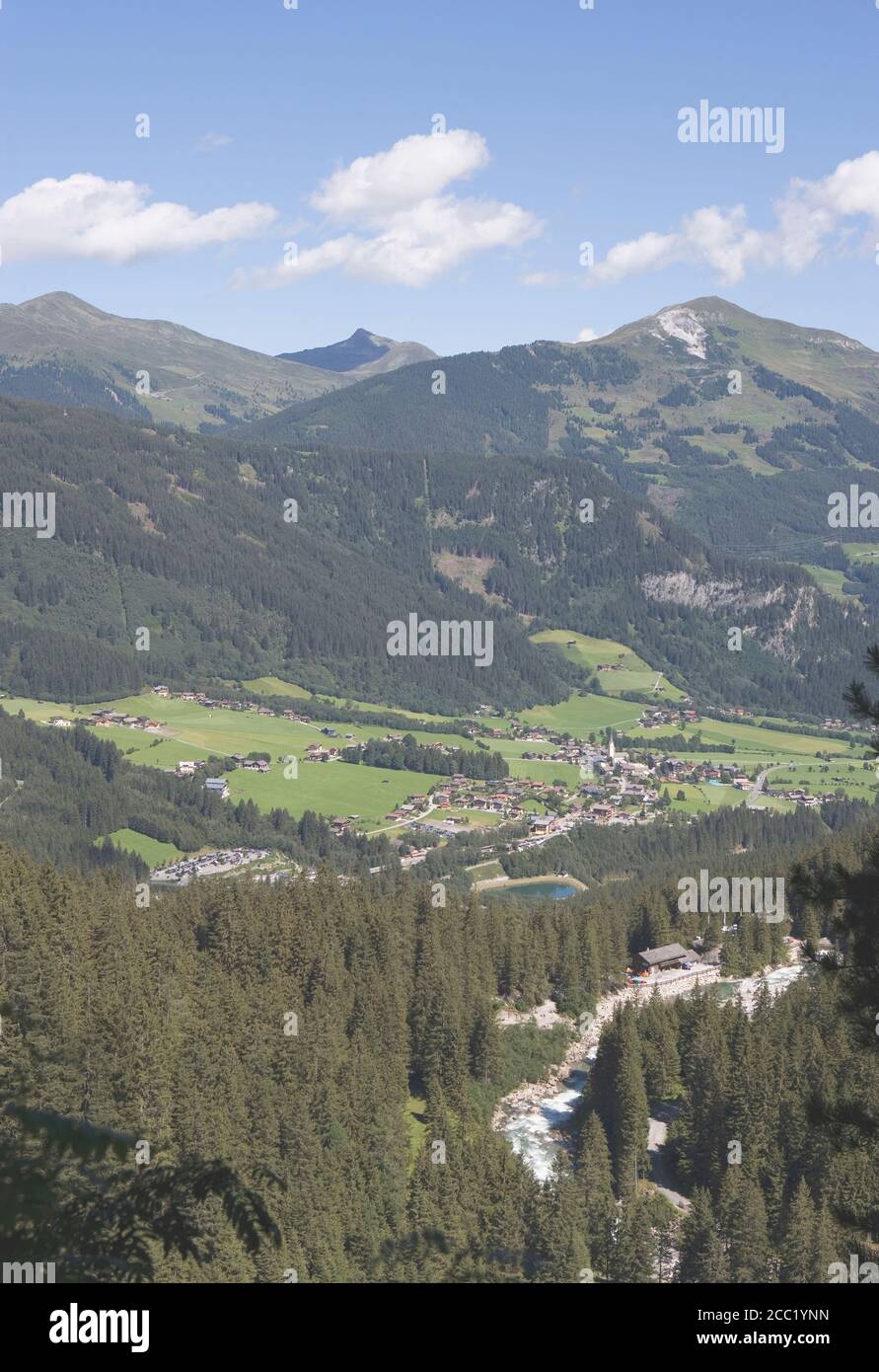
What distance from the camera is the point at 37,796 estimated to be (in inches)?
5664

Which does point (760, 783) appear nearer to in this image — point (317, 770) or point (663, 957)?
point (317, 770)

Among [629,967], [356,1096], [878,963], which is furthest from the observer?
[629,967]

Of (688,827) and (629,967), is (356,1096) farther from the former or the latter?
(688,827)

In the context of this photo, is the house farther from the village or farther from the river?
the village

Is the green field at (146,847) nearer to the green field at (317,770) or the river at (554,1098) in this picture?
the green field at (317,770)

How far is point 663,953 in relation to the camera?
88.2 metres

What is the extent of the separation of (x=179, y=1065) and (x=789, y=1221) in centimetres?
2346

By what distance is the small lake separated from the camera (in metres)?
122

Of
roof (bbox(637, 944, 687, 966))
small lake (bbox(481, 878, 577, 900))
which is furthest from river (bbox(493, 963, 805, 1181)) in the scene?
small lake (bbox(481, 878, 577, 900))

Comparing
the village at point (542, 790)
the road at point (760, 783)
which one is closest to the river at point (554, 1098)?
the village at point (542, 790)

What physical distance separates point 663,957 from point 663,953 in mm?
475

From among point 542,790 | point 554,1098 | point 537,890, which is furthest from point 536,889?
point 554,1098

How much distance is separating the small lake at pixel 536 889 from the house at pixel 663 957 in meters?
31.3
